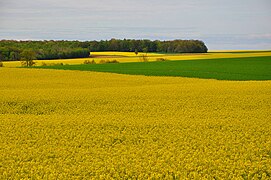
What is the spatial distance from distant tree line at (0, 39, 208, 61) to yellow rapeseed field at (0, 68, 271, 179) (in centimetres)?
5392

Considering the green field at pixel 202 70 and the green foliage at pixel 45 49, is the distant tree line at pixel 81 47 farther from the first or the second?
the green field at pixel 202 70

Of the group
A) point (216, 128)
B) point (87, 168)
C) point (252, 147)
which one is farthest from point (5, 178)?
point (216, 128)

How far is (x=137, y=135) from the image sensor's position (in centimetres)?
1484

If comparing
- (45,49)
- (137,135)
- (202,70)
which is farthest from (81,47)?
(137,135)

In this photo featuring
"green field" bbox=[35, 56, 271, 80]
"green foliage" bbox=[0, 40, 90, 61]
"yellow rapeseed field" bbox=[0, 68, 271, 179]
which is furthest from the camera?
"green foliage" bbox=[0, 40, 90, 61]

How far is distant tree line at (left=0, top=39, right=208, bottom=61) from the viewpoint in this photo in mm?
81188

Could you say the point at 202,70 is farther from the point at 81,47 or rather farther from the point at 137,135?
the point at 81,47

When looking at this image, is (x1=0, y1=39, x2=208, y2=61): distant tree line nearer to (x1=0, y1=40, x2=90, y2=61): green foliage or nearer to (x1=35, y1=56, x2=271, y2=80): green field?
(x1=0, y1=40, x2=90, y2=61): green foliage

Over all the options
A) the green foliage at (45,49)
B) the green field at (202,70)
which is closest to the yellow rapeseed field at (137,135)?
the green field at (202,70)

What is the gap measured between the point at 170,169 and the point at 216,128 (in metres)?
5.33

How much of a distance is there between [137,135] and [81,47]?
7834 centimetres

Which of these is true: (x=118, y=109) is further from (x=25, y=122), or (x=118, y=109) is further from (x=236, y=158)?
(x=236, y=158)

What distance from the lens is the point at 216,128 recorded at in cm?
1569

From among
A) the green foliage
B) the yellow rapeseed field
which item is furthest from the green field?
the green foliage
